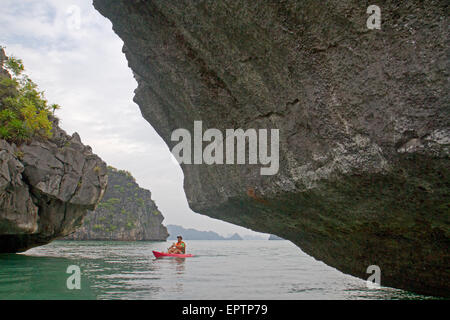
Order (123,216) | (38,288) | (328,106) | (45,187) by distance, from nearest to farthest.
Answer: (328,106) < (38,288) < (45,187) < (123,216)

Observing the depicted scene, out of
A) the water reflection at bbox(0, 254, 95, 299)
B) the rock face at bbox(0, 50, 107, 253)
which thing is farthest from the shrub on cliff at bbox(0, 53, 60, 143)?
the water reflection at bbox(0, 254, 95, 299)

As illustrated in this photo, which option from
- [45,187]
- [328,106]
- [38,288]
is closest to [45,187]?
[45,187]

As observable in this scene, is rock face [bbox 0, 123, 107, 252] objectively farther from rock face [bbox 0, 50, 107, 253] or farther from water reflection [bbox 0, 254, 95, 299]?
water reflection [bbox 0, 254, 95, 299]

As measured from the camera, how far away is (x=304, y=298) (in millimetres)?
8016

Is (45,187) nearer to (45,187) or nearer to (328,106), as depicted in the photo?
(45,187)

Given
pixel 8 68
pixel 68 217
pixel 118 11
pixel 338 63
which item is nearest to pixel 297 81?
pixel 338 63

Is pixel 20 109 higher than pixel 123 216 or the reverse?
higher

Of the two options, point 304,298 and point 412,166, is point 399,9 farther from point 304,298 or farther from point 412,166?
point 304,298

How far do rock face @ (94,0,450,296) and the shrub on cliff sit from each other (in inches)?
539

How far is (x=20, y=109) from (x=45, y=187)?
4665mm

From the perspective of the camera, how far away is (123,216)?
95.8 meters

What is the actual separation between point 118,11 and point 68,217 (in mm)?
17829

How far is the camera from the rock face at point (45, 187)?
1658cm

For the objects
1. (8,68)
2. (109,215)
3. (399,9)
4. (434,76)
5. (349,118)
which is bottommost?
(109,215)
